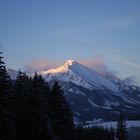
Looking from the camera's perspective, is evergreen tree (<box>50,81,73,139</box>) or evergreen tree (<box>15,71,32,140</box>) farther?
evergreen tree (<box>50,81,73,139</box>)

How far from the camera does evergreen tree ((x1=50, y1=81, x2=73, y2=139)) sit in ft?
218

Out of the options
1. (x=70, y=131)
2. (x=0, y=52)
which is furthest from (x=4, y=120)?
(x=70, y=131)

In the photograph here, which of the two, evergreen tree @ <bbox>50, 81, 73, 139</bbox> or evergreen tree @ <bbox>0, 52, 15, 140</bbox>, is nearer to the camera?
evergreen tree @ <bbox>0, 52, 15, 140</bbox>

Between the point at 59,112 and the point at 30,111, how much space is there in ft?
44.0

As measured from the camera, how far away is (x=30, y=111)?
54.1 m

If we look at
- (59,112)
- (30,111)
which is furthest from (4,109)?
(59,112)

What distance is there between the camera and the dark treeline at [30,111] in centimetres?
4538

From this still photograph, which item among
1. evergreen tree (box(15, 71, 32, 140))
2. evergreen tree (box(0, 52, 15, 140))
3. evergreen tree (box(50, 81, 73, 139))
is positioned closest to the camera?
evergreen tree (box(0, 52, 15, 140))

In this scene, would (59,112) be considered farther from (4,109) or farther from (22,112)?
(4,109)

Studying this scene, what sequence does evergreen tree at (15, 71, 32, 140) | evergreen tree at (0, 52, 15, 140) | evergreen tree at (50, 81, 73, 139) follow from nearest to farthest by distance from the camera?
1. evergreen tree at (0, 52, 15, 140)
2. evergreen tree at (15, 71, 32, 140)
3. evergreen tree at (50, 81, 73, 139)

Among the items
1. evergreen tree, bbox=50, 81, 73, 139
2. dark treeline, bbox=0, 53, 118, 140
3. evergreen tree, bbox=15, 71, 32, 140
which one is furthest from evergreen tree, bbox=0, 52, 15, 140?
evergreen tree, bbox=50, 81, 73, 139

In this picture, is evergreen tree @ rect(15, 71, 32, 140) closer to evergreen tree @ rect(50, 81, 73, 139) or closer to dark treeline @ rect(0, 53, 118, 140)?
dark treeline @ rect(0, 53, 118, 140)

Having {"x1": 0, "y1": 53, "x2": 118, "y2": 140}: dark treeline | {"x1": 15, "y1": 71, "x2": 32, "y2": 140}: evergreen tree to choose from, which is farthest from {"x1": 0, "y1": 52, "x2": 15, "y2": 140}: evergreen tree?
{"x1": 15, "y1": 71, "x2": 32, "y2": 140}: evergreen tree

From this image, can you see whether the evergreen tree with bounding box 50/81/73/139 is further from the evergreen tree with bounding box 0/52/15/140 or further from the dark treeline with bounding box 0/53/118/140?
the evergreen tree with bounding box 0/52/15/140
